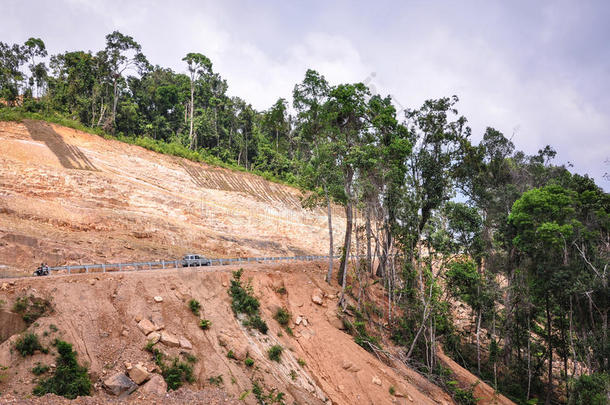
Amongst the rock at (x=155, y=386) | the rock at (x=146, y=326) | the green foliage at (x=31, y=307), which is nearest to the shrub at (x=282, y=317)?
the rock at (x=146, y=326)

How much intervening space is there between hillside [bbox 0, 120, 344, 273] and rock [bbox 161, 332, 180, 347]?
36.3 feet

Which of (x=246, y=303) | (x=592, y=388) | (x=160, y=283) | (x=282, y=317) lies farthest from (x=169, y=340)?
→ (x=592, y=388)

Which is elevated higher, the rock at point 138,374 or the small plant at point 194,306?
the small plant at point 194,306

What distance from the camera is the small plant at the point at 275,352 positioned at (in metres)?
18.0

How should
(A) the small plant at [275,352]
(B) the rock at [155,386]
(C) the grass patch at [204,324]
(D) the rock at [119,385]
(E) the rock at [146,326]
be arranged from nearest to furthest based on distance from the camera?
(D) the rock at [119,385], (B) the rock at [155,386], (E) the rock at [146,326], (C) the grass patch at [204,324], (A) the small plant at [275,352]

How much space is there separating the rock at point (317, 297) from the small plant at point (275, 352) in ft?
17.3

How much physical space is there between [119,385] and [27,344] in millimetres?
3376

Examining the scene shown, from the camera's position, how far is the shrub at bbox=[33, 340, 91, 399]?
1229 centimetres

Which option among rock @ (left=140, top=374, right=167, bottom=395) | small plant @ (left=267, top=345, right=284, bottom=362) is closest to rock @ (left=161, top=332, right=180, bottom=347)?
rock @ (left=140, top=374, right=167, bottom=395)

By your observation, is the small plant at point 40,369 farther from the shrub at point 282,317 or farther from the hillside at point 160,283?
the shrub at point 282,317

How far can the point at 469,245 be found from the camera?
96.3ft

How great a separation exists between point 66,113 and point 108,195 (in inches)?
840

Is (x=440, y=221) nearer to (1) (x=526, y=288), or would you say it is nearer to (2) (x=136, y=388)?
(1) (x=526, y=288)

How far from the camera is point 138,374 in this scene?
45.2 feet
